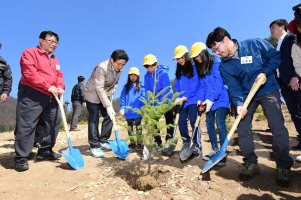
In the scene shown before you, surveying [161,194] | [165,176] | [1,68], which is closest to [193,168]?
[165,176]

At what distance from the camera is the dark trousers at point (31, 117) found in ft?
15.1

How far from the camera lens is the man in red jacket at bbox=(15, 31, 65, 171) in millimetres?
4617

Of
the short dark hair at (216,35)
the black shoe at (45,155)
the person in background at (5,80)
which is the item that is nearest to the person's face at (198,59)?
the short dark hair at (216,35)

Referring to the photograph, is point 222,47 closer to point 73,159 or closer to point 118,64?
point 118,64

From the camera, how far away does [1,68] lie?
557 cm

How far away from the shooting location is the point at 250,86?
405 centimetres

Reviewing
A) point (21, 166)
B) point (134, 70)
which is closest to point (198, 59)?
point (134, 70)

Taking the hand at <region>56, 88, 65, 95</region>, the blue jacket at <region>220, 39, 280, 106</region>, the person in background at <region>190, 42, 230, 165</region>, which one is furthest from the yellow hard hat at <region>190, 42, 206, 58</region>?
the hand at <region>56, 88, 65, 95</region>

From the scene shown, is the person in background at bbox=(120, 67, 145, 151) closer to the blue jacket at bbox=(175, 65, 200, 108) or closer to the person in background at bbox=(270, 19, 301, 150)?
the blue jacket at bbox=(175, 65, 200, 108)

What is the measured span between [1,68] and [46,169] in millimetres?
2308

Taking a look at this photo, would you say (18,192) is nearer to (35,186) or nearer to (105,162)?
(35,186)

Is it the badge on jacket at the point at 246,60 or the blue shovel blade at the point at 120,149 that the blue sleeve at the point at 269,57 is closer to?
the badge on jacket at the point at 246,60

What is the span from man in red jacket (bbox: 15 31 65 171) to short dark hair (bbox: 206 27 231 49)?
2.52 meters

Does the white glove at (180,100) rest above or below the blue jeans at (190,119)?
above
